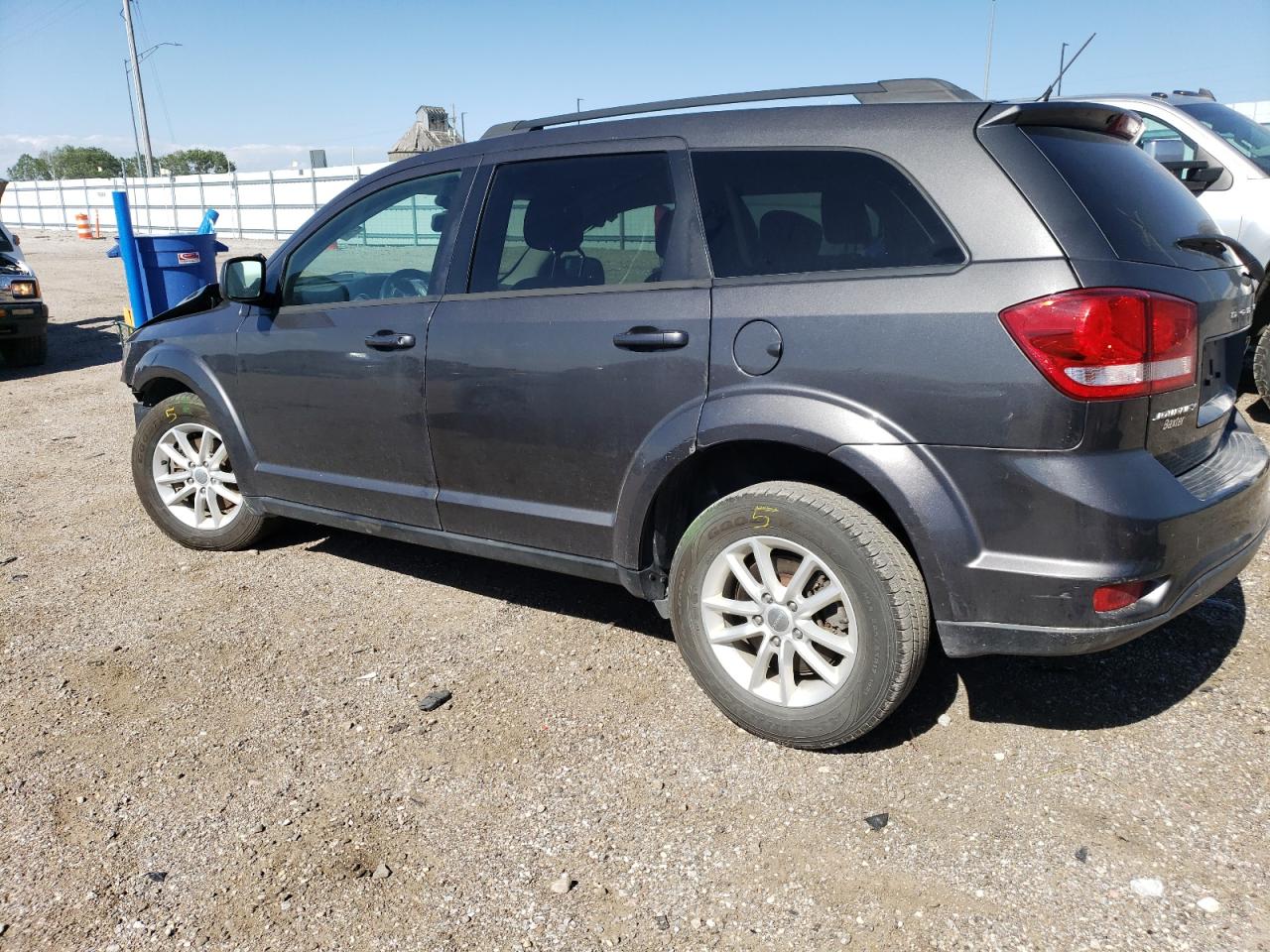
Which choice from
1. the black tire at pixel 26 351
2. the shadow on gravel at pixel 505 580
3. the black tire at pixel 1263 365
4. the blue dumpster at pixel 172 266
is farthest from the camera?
the black tire at pixel 26 351

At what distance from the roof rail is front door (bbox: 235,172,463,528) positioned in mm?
704

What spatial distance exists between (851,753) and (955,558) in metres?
0.78

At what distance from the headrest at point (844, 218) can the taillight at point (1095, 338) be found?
0.52 meters

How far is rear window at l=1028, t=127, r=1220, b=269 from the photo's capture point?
2619 millimetres

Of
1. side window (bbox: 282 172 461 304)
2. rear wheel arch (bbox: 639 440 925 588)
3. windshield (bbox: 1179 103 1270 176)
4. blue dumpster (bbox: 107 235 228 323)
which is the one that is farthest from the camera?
blue dumpster (bbox: 107 235 228 323)

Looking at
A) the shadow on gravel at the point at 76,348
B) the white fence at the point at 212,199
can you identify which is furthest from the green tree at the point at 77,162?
the shadow on gravel at the point at 76,348

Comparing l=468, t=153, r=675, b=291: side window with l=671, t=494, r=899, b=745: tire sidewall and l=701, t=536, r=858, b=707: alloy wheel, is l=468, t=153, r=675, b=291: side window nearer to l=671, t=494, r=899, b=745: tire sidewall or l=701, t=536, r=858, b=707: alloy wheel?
l=671, t=494, r=899, b=745: tire sidewall

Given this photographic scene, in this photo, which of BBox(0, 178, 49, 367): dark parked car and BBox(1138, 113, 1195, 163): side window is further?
BBox(0, 178, 49, 367): dark parked car

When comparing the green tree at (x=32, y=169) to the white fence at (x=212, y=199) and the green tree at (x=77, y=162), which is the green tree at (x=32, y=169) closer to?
the green tree at (x=77, y=162)

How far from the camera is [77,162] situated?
10931 cm

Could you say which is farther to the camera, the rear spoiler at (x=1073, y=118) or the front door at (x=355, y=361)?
the front door at (x=355, y=361)

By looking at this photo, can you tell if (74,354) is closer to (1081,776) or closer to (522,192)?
(522,192)

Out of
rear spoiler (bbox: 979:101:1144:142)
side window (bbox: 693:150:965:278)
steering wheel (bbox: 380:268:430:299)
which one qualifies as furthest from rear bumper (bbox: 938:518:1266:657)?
steering wheel (bbox: 380:268:430:299)

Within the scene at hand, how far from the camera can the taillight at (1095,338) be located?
8.00 feet
